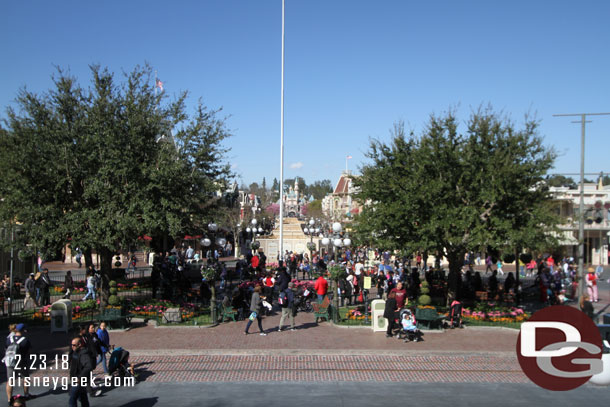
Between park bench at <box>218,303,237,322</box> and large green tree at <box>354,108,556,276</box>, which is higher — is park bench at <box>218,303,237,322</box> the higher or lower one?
the lower one

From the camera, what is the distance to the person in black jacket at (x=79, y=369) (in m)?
8.58

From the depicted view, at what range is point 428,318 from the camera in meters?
15.6

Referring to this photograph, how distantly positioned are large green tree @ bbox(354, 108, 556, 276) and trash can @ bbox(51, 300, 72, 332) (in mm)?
10275

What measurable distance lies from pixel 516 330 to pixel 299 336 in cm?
698

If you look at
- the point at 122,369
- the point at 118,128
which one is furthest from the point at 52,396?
the point at 118,128

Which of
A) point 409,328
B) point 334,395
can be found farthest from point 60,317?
point 409,328

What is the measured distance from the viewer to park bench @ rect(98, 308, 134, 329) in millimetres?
15612

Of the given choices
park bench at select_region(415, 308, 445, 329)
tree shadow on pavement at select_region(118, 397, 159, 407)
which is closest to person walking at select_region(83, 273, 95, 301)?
tree shadow on pavement at select_region(118, 397, 159, 407)

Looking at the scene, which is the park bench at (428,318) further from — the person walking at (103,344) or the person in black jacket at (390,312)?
the person walking at (103,344)

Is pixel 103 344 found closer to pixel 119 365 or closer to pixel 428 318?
pixel 119 365

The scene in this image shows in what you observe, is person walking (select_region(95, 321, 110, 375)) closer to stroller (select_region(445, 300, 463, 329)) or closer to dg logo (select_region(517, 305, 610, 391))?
dg logo (select_region(517, 305, 610, 391))

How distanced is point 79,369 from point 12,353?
2.16 m

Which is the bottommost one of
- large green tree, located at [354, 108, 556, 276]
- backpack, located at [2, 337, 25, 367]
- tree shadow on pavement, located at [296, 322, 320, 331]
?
tree shadow on pavement, located at [296, 322, 320, 331]

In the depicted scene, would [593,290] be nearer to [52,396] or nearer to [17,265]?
[52,396]
